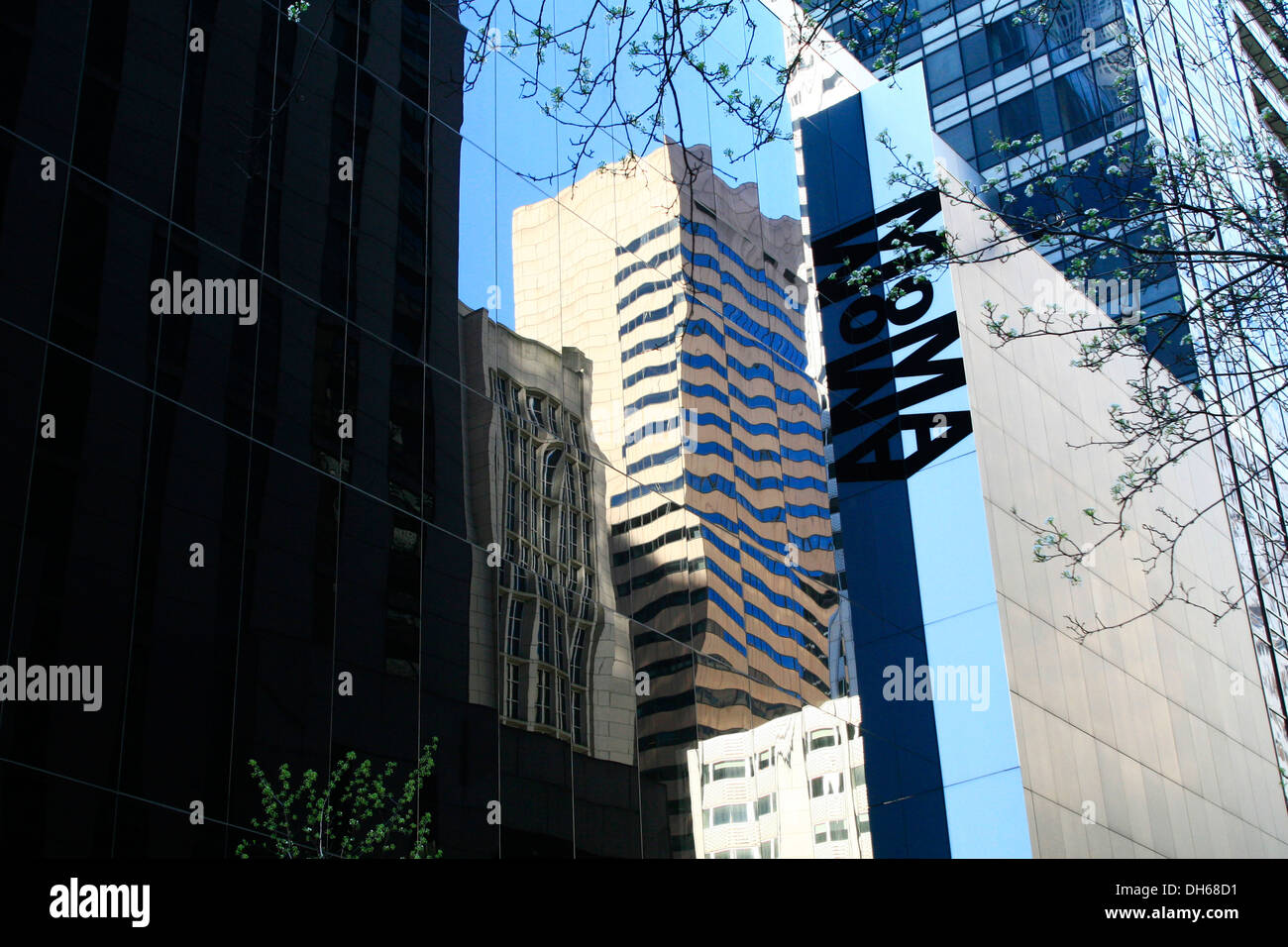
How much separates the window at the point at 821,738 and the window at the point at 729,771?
271cm

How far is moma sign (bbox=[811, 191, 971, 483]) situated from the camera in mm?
29766

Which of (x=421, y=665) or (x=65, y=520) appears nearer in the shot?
(x=65, y=520)

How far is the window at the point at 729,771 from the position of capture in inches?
768

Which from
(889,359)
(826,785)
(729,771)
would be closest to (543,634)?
(729,771)

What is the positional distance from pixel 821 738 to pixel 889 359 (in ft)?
35.5

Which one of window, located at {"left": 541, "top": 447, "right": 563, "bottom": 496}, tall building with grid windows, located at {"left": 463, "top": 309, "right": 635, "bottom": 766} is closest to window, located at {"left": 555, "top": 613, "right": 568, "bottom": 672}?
tall building with grid windows, located at {"left": 463, "top": 309, "right": 635, "bottom": 766}

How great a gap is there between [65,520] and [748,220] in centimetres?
1605

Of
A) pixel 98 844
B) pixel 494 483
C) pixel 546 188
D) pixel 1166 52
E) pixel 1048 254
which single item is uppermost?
pixel 1166 52

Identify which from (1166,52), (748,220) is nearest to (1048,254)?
(1166,52)

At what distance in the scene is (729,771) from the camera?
19.8 m

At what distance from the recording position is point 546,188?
1967cm
